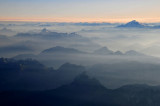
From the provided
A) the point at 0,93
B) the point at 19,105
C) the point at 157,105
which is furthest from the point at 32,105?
the point at 157,105

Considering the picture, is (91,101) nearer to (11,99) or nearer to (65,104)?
(65,104)

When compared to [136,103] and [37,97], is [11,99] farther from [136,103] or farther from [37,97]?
[136,103]

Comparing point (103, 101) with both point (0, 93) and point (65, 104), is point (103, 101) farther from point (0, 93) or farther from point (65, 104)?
point (0, 93)

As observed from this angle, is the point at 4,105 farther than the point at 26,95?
No

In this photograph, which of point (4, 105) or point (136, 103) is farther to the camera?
point (136, 103)

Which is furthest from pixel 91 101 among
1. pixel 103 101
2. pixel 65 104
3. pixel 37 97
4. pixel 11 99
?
pixel 11 99

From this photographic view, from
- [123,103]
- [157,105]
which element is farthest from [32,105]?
[157,105]

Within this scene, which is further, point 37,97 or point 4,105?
point 37,97
